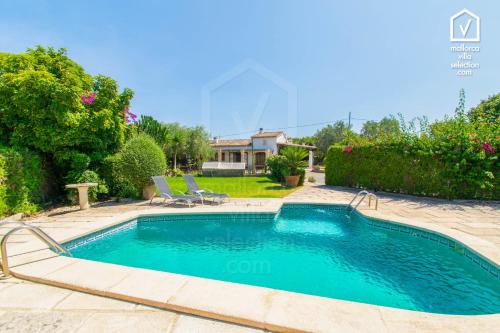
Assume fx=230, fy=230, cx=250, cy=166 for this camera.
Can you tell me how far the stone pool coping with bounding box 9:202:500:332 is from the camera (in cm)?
244

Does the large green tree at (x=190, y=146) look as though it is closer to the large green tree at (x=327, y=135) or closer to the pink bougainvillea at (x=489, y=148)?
the large green tree at (x=327, y=135)

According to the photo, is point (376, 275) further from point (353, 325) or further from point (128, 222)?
point (128, 222)

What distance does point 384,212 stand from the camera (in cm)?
833

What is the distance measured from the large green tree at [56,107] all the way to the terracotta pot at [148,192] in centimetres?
234

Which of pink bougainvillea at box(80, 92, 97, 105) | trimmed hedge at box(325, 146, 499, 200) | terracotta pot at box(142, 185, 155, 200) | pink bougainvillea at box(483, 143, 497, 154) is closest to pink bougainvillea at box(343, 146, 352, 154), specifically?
trimmed hedge at box(325, 146, 499, 200)

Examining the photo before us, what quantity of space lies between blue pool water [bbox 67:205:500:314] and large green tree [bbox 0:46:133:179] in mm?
4850

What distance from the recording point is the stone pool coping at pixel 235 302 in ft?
8.01

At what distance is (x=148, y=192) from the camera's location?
10.7 m

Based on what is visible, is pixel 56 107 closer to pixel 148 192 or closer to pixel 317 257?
pixel 148 192

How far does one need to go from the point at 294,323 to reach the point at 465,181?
12.9m

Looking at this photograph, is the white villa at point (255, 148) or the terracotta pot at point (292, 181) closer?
the terracotta pot at point (292, 181)

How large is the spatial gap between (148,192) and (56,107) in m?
4.72

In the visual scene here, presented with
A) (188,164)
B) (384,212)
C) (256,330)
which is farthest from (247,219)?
(188,164)

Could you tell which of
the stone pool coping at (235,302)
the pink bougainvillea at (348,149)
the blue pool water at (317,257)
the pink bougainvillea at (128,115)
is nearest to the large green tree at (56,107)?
the pink bougainvillea at (128,115)
